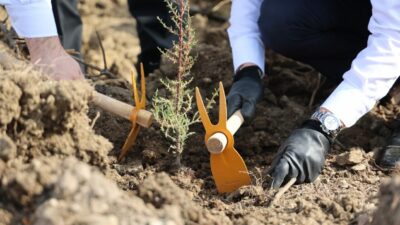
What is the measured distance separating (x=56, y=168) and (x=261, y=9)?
1582 millimetres

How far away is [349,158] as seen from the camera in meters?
2.31

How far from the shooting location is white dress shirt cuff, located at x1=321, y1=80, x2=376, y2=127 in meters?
2.23

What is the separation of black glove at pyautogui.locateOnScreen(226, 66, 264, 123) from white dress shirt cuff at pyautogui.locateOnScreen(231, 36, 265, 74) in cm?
5

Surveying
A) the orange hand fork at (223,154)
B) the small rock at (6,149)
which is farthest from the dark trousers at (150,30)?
the small rock at (6,149)

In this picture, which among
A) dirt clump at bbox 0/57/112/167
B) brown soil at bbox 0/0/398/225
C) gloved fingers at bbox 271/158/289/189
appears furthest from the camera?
gloved fingers at bbox 271/158/289/189

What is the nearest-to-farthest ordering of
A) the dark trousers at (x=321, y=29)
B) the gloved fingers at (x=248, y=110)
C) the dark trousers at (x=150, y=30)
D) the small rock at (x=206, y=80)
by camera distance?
the gloved fingers at (x=248, y=110), the dark trousers at (x=321, y=29), the small rock at (x=206, y=80), the dark trousers at (x=150, y=30)

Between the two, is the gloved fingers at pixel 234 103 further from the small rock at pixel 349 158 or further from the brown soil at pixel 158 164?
the small rock at pixel 349 158

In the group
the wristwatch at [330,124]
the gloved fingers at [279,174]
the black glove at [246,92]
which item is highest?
the wristwatch at [330,124]

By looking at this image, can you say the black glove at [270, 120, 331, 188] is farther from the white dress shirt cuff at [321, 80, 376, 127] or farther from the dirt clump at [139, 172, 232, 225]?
the dirt clump at [139, 172, 232, 225]

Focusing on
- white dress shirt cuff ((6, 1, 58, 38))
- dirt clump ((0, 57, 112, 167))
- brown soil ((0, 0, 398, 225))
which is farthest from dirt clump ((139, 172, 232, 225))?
white dress shirt cuff ((6, 1, 58, 38))

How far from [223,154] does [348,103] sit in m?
0.50

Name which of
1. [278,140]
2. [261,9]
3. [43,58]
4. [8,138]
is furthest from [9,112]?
[261,9]

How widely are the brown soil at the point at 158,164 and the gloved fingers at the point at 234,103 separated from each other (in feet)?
0.71

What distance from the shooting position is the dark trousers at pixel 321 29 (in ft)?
8.83
